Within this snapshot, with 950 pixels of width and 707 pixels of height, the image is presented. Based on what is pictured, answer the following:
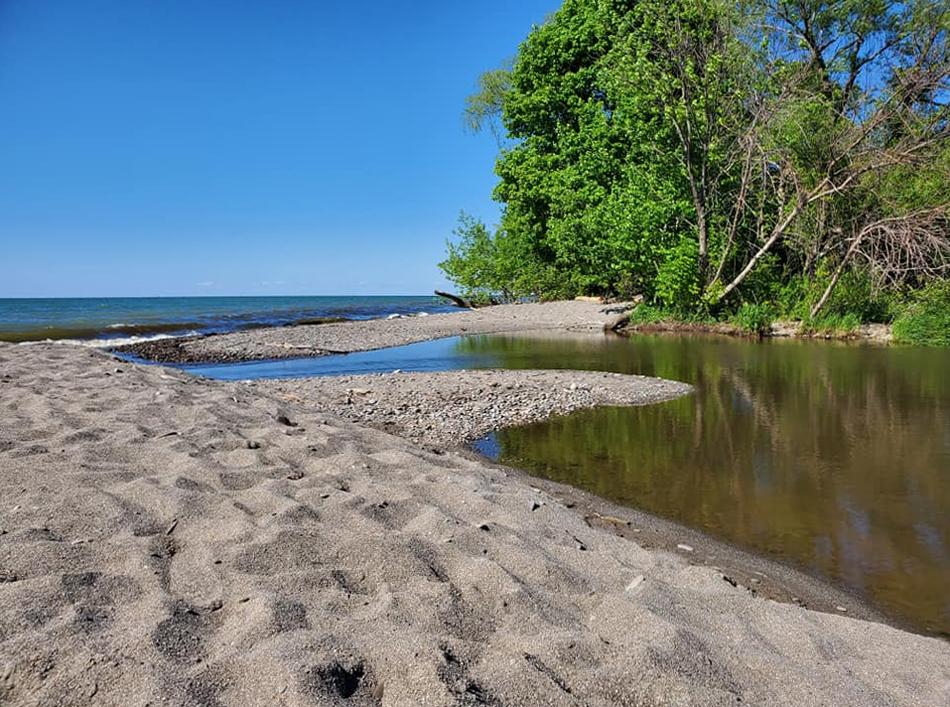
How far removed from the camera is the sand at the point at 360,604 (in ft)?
7.14

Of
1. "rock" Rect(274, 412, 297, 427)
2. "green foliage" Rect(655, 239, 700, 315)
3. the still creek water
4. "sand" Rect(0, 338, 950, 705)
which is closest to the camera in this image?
"sand" Rect(0, 338, 950, 705)

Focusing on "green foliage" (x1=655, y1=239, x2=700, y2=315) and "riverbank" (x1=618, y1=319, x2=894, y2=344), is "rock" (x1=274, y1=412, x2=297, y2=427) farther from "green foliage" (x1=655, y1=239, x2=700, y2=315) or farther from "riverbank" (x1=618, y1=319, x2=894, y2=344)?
"green foliage" (x1=655, y1=239, x2=700, y2=315)

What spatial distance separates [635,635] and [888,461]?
5487mm

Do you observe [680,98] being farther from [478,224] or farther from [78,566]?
[78,566]

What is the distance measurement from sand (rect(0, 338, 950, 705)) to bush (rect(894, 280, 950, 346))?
18.1 m

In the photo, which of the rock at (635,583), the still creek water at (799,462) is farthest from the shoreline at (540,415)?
the rock at (635,583)

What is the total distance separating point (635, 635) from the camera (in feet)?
8.60

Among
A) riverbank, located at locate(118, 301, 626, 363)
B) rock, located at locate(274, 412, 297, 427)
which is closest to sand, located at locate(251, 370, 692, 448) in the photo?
rock, located at locate(274, 412, 297, 427)

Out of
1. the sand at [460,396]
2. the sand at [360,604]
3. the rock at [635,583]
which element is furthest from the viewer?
the sand at [460,396]

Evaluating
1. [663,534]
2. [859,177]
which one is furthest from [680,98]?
[663,534]

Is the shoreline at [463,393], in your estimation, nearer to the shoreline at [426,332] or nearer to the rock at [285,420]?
the shoreline at [426,332]

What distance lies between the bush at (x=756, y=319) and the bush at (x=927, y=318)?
3.74m

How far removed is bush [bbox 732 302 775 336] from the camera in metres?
21.5

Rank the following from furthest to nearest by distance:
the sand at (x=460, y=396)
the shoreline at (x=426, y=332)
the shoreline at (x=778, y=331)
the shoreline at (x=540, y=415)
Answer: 1. the shoreline at (x=778, y=331)
2. the shoreline at (x=426, y=332)
3. the sand at (x=460, y=396)
4. the shoreline at (x=540, y=415)
